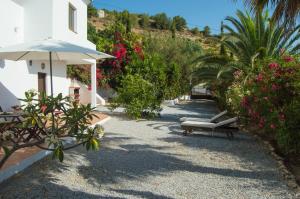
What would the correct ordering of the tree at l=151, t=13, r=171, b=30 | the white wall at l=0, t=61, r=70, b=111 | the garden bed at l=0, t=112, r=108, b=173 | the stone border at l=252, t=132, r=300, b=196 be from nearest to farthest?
the stone border at l=252, t=132, r=300, b=196, the garden bed at l=0, t=112, r=108, b=173, the white wall at l=0, t=61, r=70, b=111, the tree at l=151, t=13, r=171, b=30

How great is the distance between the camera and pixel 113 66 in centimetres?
2922

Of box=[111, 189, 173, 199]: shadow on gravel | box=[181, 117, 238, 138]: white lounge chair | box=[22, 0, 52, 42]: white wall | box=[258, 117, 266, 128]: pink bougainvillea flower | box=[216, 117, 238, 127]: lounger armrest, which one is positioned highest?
box=[22, 0, 52, 42]: white wall

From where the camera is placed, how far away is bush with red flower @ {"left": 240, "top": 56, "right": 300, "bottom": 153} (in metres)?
7.73

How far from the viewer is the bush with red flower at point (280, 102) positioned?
25.4ft

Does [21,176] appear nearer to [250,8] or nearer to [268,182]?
[268,182]

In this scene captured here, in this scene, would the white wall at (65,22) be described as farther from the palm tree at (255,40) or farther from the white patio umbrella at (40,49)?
the palm tree at (255,40)

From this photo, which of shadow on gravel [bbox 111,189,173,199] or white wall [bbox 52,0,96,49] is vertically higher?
white wall [bbox 52,0,96,49]

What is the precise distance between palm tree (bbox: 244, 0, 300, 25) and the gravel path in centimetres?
343

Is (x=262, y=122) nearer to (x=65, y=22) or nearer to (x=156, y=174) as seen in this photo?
(x=156, y=174)

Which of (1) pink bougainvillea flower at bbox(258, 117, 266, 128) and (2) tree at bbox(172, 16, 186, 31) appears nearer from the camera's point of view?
(1) pink bougainvillea flower at bbox(258, 117, 266, 128)

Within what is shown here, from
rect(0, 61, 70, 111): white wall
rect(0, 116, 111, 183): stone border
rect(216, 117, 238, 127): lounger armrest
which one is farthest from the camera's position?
rect(0, 61, 70, 111): white wall

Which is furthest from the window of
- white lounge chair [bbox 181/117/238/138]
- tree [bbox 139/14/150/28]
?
tree [bbox 139/14/150/28]

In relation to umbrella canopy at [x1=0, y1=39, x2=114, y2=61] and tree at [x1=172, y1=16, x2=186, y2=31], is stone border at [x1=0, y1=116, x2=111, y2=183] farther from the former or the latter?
tree at [x1=172, y1=16, x2=186, y2=31]

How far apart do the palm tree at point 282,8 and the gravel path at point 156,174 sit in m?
3.43
